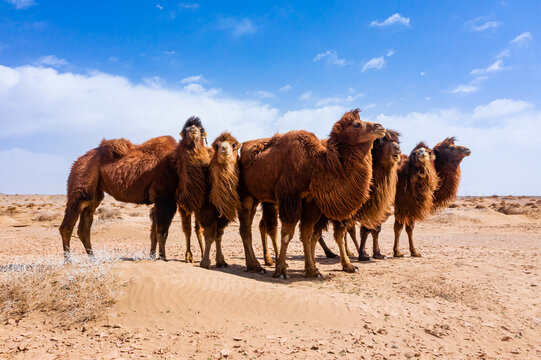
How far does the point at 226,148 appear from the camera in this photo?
26.1 feet

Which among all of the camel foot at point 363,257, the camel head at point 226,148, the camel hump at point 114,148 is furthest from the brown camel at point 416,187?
the camel hump at point 114,148

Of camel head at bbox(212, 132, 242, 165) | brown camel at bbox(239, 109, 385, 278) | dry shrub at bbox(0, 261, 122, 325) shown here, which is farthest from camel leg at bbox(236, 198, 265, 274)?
dry shrub at bbox(0, 261, 122, 325)

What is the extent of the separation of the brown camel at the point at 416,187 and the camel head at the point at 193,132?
5649mm

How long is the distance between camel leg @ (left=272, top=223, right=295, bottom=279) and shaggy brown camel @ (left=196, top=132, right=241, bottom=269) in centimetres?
126

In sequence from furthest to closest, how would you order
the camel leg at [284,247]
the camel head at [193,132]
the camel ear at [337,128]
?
the camel head at [193,132]
the camel ear at [337,128]
the camel leg at [284,247]

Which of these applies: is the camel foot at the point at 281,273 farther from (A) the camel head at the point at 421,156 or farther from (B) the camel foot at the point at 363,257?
(A) the camel head at the point at 421,156

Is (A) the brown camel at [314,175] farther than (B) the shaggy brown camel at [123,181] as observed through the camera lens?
No

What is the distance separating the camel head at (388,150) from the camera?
27.6ft

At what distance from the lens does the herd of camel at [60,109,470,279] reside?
7555mm

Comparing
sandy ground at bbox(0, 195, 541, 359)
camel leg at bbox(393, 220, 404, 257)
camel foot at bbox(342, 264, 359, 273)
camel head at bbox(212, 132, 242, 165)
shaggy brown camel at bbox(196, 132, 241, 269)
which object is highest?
camel head at bbox(212, 132, 242, 165)

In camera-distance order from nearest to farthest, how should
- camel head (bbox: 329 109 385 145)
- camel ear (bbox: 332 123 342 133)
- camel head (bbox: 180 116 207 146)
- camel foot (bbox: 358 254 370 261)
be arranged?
camel head (bbox: 329 109 385 145) → camel ear (bbox: 332 123 342 133) → camel head (bbox: 180 116 207 146) → camel foot (bbox: 358 254 370 261)

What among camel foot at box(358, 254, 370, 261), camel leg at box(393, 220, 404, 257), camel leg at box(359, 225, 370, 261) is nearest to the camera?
camel leg at box(359, 225, 370, 261)

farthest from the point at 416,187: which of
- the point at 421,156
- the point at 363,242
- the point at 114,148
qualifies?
the point at 114,148

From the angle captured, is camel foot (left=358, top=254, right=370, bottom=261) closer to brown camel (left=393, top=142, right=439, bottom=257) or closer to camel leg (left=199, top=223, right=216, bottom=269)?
brown camel (left=393, top=142, right=439, bottom=257)
